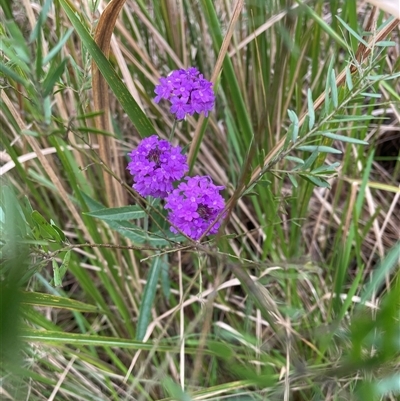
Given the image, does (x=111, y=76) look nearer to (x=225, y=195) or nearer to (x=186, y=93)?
(x=186, y=93)

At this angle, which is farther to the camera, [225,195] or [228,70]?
[225,195]

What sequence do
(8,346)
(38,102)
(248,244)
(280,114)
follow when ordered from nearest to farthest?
1. (8,346)
2. (38,102)
3. (280,114)
4. (248,244)

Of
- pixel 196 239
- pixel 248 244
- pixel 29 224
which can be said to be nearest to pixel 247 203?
pixel 248 244

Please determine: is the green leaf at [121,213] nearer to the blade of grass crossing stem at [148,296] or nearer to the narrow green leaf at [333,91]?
the blade of grass crossing stem at [148,296]

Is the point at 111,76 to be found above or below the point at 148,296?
above

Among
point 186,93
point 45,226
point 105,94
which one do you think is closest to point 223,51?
point 186,93

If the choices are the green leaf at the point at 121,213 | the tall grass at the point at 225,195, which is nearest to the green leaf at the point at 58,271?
the tall grass at the point at 225,195

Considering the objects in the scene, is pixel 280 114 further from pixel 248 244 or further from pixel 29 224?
pixel 29 224
